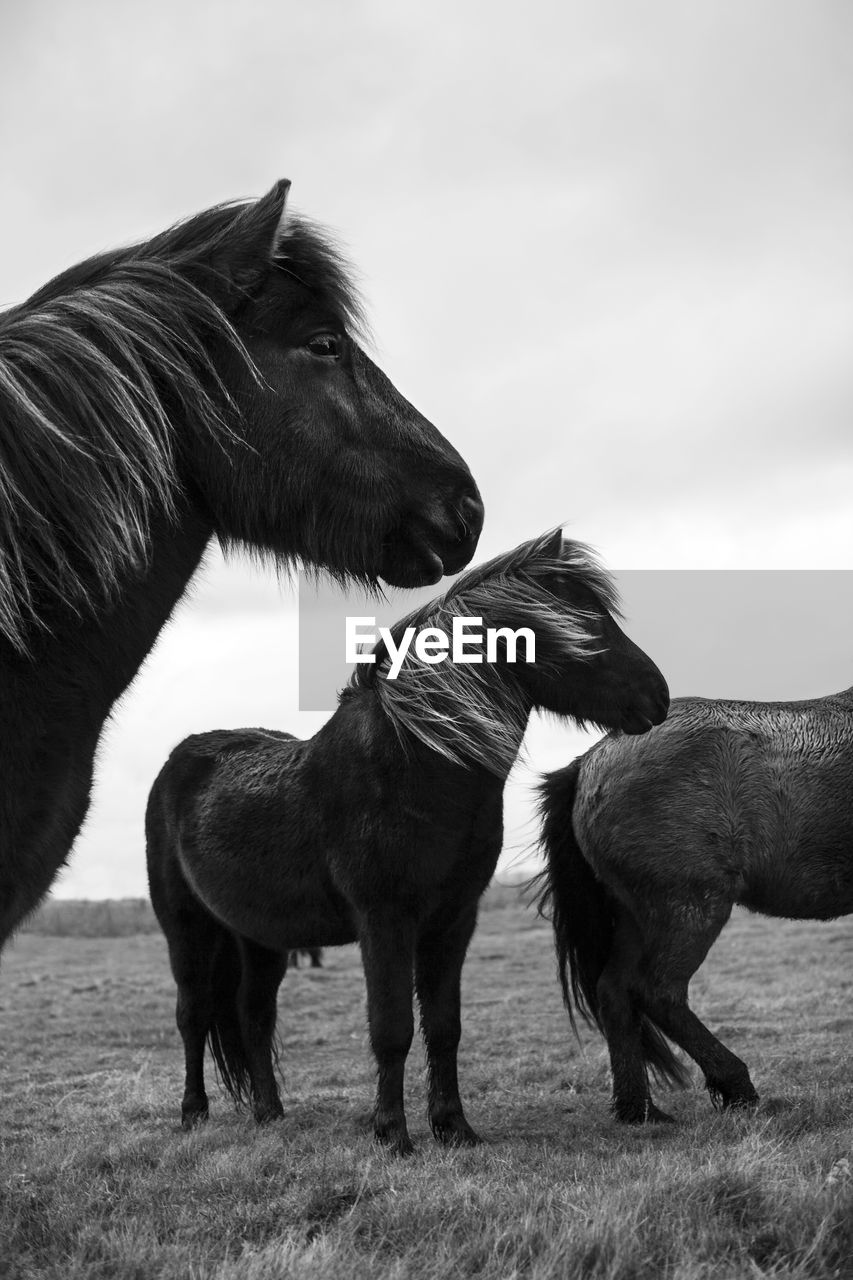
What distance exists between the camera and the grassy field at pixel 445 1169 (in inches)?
123

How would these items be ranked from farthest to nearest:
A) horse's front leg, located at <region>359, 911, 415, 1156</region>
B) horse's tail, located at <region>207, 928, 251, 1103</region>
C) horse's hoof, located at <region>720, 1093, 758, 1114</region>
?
horse's tail, located at <region>207, 928, 251, 1103</region> < horse's hoof, located at <region>720, 1093, 758, 1114</region> < horse's front leg, located at <region>359, 911, 415, 1156</region>

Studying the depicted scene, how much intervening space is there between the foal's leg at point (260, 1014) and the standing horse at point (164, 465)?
195 inches

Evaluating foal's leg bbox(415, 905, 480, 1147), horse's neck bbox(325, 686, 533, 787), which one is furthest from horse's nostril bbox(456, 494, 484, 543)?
foal's leg bbox(415, 905, 480, 1147)

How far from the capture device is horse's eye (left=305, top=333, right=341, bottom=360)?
2664 millimetres

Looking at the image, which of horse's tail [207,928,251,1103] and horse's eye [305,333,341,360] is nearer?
horse's eye [305,333,341,360]

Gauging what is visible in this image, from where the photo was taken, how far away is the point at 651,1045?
6.51 metres

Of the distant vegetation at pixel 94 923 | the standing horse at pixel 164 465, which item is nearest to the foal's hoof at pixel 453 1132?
the standing horse at pixel 164 465

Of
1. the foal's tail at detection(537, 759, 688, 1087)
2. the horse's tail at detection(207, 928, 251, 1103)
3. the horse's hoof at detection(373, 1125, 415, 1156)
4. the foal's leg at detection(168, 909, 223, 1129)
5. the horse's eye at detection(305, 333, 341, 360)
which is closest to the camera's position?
the horse's eye at detection(305, 333, 341, 360)

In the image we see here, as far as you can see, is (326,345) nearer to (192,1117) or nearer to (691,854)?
(691,854)

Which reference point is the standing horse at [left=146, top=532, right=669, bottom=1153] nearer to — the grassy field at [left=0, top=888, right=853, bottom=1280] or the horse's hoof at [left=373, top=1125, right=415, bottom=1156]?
the horse's hoof at [left=373, top=1125, right=415, bottom=1156]

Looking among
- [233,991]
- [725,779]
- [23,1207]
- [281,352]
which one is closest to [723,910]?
[725,779]

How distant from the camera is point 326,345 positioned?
269 cm

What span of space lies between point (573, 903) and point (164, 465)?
5.10 metres

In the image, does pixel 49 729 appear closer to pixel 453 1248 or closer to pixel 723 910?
pixel 453 1248
